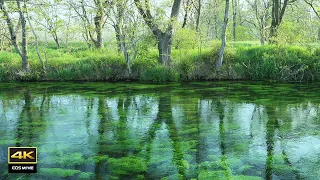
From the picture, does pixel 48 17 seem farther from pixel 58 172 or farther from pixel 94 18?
pixel 58 172

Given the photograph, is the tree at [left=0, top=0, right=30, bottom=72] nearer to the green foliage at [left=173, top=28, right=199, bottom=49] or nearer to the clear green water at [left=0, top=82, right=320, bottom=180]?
the clear green water at [left=0, top=82, right=320, bottom=180]

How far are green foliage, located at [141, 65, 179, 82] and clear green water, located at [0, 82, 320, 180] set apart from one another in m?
1.84

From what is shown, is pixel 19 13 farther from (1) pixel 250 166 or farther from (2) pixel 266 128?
(1) pixel 250 166

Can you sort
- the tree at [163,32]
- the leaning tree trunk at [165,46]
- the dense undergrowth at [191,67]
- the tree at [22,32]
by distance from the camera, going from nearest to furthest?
the dense undergrowth at [191,67]
the tree at [22,32]
the tree at [163,32]
the leaning tree trunk at [165,46]

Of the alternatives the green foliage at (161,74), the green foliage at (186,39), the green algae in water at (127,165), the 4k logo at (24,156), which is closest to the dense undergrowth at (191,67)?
the green foliage at (161,74)

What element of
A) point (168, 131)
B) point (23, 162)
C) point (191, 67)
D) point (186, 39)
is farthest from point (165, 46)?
point (23, 162)

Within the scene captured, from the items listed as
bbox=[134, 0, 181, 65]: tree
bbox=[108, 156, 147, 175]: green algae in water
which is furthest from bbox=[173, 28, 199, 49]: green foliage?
bbox=[108, 156, 147, 175]: green algae in water

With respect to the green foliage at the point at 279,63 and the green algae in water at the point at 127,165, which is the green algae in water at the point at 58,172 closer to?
the green algae in water at the point at 127,165

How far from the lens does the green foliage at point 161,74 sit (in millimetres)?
14180

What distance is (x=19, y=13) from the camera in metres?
14.8

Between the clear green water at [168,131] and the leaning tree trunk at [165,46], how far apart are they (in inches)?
111

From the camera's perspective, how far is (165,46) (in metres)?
14.9

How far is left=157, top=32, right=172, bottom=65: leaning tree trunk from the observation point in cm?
1488

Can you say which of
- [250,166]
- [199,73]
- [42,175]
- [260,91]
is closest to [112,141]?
[42,175]
